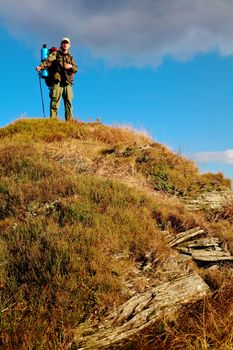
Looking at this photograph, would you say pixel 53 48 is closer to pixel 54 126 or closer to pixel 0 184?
pixel 54 126

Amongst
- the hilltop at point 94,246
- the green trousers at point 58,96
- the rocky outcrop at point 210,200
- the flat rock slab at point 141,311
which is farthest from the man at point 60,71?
the flat rock slab at point 141,311

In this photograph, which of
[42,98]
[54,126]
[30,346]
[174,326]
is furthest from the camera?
[42,98]

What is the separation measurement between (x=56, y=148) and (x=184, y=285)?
25.8 ft

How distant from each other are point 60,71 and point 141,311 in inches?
462

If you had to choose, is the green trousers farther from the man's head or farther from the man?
the man's head

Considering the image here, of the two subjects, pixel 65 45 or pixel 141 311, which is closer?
pixel 141 311

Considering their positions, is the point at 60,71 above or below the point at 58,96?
above

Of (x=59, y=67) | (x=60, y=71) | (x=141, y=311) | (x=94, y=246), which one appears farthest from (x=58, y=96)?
(x=141, y=311)

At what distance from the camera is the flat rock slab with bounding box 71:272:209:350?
5285 mm

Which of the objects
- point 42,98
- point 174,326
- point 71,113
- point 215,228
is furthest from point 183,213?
point 42,98

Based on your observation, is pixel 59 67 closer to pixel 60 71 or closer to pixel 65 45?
pixel 60 71

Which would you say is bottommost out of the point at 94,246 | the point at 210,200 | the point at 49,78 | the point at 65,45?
the point at 94,246

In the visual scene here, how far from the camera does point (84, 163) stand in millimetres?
12195

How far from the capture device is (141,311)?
5.79 m
